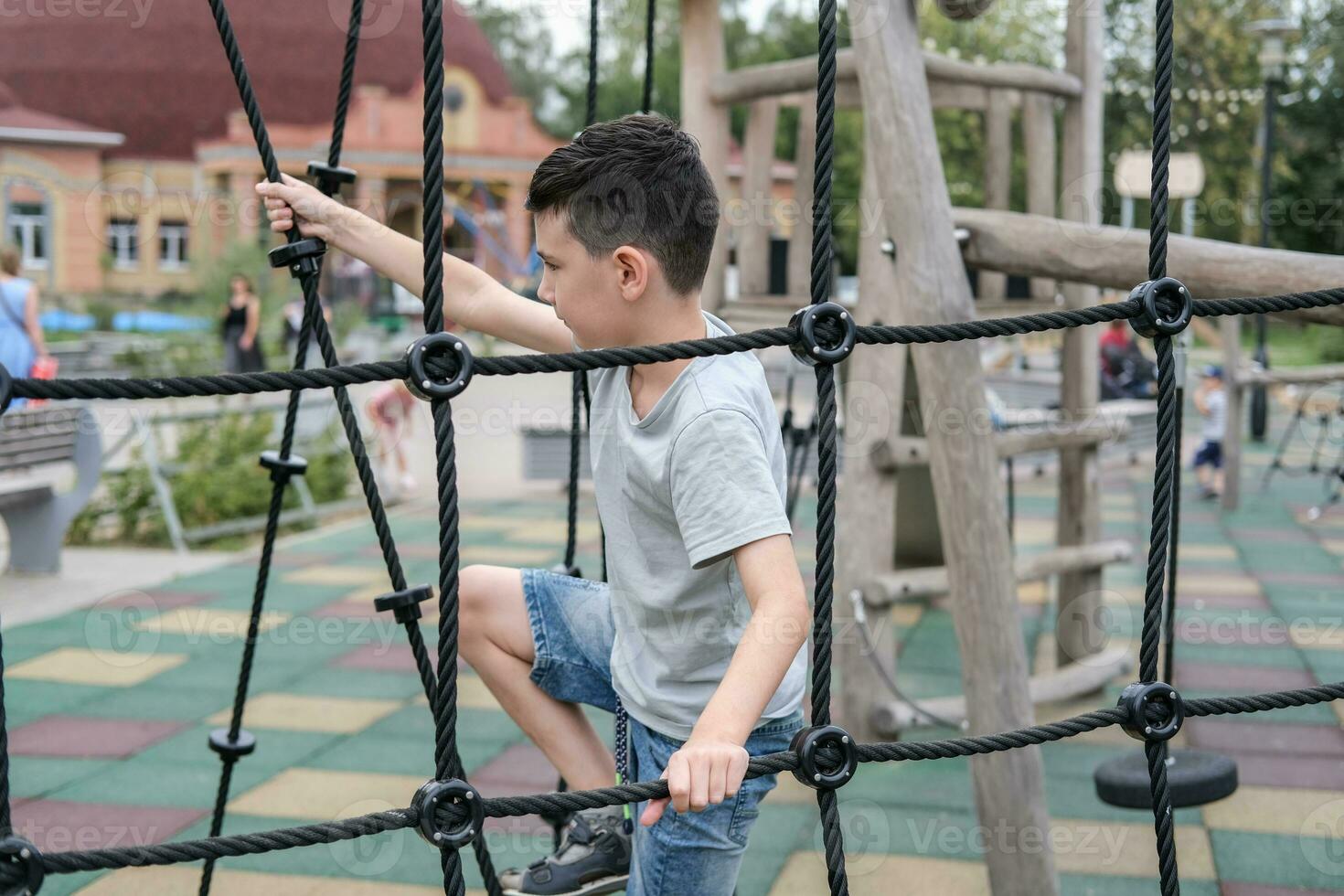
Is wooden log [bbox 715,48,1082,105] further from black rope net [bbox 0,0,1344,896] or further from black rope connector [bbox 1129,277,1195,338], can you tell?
black rope connector [bbox 1129,277,1195,338]

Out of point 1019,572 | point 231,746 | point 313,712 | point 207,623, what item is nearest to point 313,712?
point 313,712

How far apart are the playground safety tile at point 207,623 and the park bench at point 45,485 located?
0.79 m

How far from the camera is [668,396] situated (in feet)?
4.83

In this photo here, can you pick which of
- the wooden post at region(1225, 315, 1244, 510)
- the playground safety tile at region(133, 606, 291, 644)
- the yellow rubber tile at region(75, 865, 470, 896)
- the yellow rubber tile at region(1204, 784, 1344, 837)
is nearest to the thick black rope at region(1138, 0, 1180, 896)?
the yellow rubber tile at region(75, 865, 470, 896)

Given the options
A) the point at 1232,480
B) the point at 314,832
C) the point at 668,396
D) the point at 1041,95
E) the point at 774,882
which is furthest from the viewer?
the point at 1232,480

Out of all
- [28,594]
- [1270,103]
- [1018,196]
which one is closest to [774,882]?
[28,594]

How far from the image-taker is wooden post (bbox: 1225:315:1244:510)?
6988 mm

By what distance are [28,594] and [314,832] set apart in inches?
177

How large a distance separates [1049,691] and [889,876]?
122 cm

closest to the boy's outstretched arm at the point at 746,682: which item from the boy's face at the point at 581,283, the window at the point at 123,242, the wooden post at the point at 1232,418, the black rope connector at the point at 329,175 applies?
the boy's face at the point at 581,283

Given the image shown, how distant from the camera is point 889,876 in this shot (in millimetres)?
2674

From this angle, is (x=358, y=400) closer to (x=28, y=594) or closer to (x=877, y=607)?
(x=28, y=594)

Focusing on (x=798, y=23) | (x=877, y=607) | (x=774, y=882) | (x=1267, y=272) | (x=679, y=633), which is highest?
(x=798, y=23)

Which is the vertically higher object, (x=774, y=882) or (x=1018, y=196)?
(x=1018, y=196)
